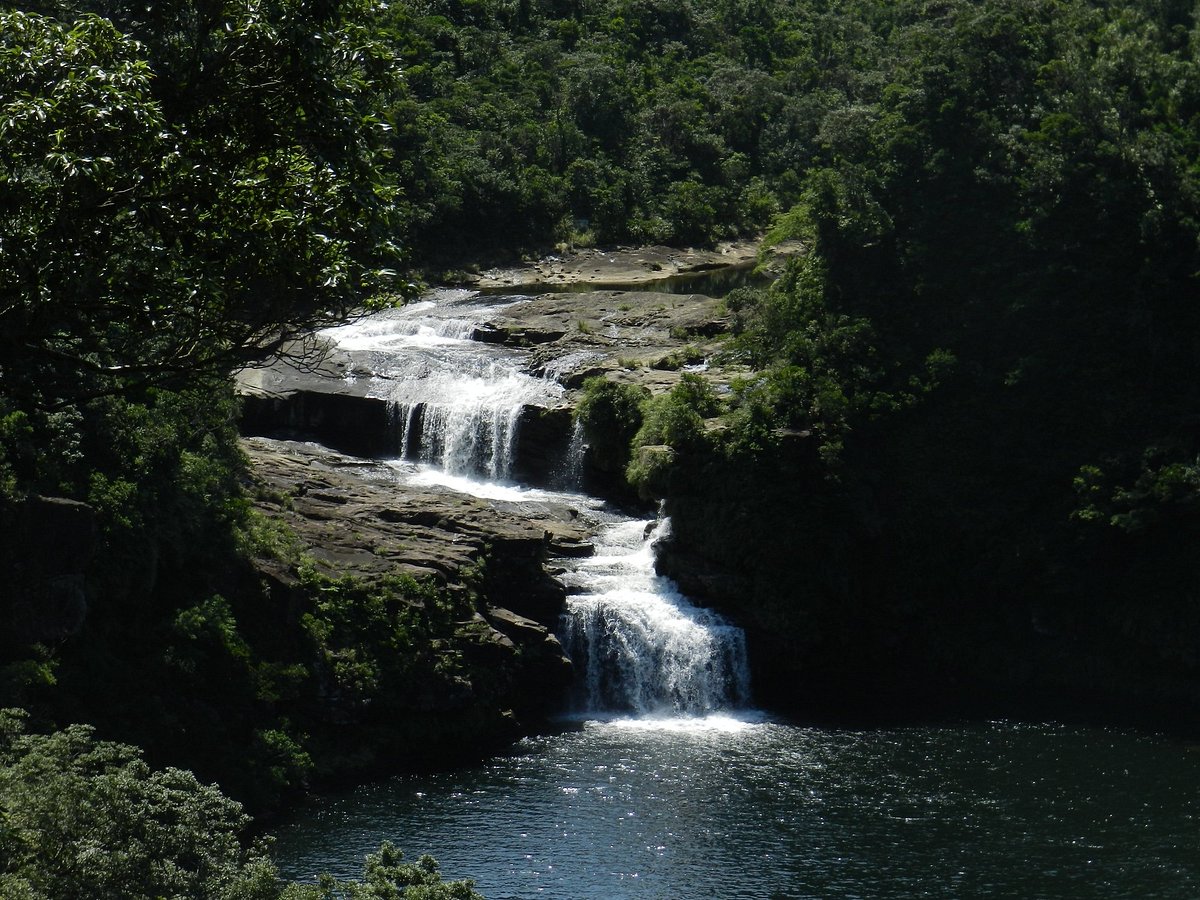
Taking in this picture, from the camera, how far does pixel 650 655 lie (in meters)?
35.8

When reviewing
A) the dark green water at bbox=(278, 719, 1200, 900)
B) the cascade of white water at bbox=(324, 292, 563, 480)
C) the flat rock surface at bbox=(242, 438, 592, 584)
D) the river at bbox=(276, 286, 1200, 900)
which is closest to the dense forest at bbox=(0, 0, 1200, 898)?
the flat rock surface at bbox=(242, 438, 592, 584)

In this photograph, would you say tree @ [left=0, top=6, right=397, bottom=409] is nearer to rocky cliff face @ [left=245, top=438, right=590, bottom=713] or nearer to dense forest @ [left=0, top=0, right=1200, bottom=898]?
dense forest @ [left=0, top=0, right=1200, bottom=898]

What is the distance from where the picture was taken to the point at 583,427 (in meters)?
42.9

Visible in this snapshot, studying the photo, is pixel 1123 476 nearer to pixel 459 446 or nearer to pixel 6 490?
pixel 459 446

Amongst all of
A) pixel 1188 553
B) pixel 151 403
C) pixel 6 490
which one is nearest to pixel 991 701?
pixel 1188 553

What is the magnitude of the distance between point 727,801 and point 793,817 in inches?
56.6

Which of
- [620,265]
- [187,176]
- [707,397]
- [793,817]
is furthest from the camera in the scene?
[620,265]

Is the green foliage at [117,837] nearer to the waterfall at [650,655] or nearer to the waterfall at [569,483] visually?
the waterfall at [650,655]

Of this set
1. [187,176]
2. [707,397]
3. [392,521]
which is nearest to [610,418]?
[707,397]

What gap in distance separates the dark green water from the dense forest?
8.92 ft

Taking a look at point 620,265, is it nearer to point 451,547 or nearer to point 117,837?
point 451,547

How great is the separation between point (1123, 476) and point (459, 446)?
19878 mm

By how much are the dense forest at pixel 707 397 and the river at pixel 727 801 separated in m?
2.05

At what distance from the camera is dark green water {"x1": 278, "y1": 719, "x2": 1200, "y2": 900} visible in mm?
26203
